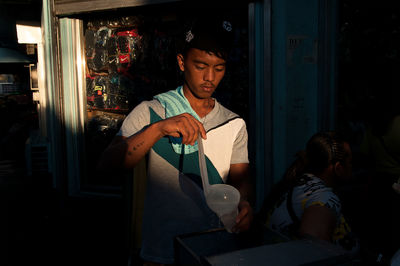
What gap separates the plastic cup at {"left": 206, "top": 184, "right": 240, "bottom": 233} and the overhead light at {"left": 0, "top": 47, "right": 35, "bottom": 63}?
6.14 m

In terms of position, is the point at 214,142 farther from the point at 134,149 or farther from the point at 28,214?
the point at 28,214

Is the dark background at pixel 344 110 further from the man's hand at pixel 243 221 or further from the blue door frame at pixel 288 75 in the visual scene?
the man's hand at pixel 243 221

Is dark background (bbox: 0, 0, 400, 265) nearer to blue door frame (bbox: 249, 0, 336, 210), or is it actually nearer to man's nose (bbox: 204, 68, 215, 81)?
blue door frame (bbox: 249, 0, 336, 210)

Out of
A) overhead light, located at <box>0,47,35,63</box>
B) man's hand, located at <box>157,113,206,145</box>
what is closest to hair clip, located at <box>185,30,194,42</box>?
man's hand, located at <box>157,113,206,145</box>

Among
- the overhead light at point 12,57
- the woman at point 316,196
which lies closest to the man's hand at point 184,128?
the woman at point 316,196

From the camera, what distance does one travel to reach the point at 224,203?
136 centimetres

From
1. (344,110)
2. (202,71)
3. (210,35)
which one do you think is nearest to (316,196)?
(202,71)

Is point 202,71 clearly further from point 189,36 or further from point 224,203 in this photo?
point 224,203

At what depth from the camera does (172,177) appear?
1.76m

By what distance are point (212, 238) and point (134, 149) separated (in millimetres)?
530

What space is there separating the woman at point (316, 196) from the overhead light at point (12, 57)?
566cm

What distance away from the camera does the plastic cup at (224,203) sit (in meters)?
1.34

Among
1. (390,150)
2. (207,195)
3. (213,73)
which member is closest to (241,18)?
(390,150)

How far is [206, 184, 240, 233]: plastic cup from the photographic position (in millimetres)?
1340
